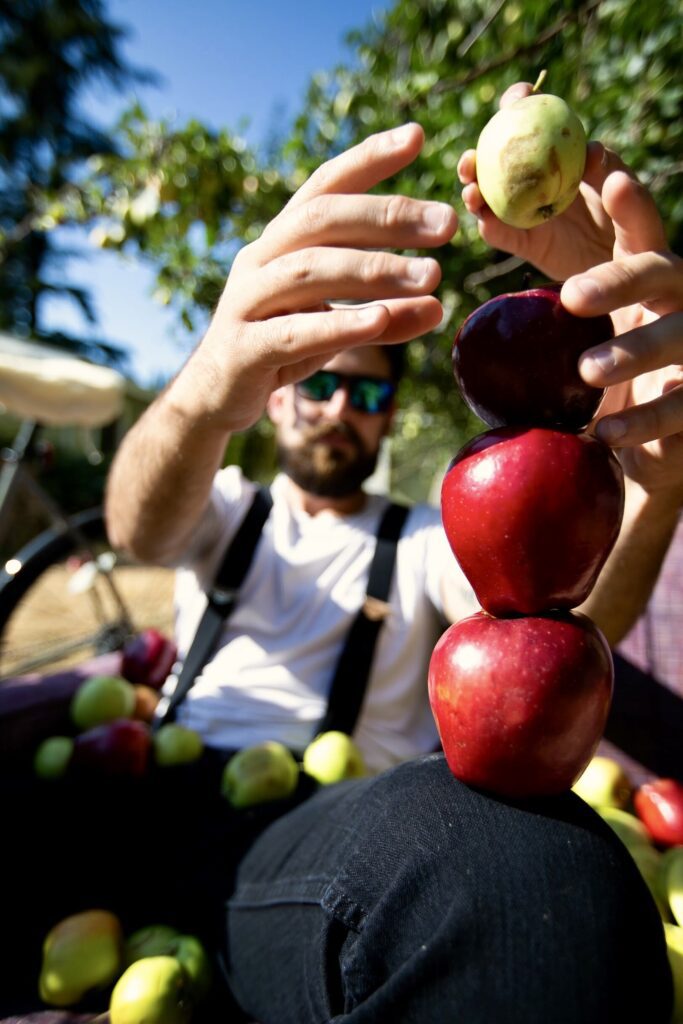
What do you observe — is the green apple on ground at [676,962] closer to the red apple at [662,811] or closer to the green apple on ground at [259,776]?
the red apple at [662,811]

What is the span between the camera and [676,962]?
0.83 m

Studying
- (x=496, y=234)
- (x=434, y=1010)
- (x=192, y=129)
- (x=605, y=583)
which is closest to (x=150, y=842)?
(x=434, y=1010)

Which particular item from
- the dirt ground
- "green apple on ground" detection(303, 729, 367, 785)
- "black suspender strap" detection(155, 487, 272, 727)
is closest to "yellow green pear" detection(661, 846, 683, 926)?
"green apple on ground" detection(303, 729, 367, 785)

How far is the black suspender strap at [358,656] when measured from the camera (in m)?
1.49

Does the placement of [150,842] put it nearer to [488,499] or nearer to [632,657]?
[488,499]

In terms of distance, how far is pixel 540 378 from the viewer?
0.67m

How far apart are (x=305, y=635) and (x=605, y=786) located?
0.80m

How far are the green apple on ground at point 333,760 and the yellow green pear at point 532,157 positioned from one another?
1.14 metres

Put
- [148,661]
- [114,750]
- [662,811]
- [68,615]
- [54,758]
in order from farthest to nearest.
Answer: [68,615]
[148,661]
[54,758]
[114,750]
[662,811]

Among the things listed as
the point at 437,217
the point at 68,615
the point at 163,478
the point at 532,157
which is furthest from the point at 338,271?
the point at 68,615

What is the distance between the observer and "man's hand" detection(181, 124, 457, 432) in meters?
0.74

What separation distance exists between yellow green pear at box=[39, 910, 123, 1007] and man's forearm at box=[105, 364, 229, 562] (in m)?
0.79

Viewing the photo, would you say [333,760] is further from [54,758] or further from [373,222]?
[373,222]

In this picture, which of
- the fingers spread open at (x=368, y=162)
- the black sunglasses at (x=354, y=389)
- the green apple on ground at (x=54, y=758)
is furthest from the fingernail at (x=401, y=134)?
the green apple on ground at (x=54, y=758)
